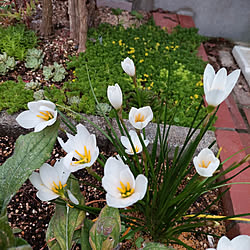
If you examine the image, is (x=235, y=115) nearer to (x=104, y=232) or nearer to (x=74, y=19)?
(x=74, y=19)

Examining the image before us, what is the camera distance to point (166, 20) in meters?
2.58

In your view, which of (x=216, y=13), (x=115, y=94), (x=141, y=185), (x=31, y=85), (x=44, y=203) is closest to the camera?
(x=141, y=185)

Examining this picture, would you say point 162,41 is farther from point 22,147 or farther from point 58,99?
point 22,147

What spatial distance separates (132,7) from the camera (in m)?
2.66

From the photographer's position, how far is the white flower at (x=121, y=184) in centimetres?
66

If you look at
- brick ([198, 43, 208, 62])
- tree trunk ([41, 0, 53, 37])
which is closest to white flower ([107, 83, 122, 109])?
tree trunk ([41, 0, 53, 37])

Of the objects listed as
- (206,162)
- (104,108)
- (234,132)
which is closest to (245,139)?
(234,132)

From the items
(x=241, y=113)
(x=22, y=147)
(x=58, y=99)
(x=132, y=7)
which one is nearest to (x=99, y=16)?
(x=132, y=7)

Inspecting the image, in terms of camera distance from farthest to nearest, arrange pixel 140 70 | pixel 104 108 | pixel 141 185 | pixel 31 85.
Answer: pixel 140 70 < pixel 31 85 < pixel 104 108 < pixel 141 185

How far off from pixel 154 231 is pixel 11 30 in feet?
5.65

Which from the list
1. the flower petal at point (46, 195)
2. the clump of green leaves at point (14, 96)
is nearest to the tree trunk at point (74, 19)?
the clump of green leaves at point (14, 96)

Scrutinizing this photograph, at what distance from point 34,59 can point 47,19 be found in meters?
0.36

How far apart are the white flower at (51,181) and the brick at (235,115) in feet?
4.73

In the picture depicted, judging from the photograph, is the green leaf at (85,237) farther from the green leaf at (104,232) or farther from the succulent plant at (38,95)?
the succulent plant at (38,95)
